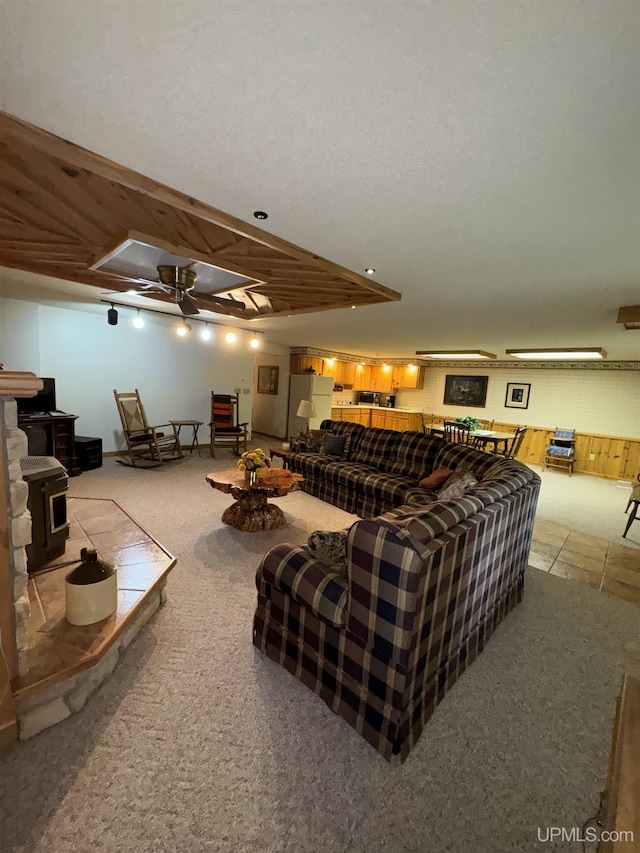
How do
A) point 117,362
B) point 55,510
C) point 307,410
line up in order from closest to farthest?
point 55,510
point 307,410
point 117,362

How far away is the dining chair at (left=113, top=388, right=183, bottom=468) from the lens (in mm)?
5023

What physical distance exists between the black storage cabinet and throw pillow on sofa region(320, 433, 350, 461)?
3212 millimetres

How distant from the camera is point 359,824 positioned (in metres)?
1.14

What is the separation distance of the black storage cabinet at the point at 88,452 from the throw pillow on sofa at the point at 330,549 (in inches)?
170

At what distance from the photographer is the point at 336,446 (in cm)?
459

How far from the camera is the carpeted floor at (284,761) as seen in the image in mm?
1103

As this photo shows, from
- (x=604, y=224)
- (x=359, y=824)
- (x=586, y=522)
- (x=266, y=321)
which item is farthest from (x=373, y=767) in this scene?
(x=266, y=321)

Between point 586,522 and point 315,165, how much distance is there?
15.3 feet

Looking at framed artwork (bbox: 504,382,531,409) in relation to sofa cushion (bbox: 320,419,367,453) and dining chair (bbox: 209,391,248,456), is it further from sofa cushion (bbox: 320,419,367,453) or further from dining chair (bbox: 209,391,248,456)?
dining chair (bbox: 209,391,248,456)

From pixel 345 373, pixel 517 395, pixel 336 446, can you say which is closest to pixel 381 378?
pixel 345 373

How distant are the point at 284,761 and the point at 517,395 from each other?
791cm

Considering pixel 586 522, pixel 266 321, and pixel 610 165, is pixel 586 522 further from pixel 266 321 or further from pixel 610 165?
pixel 266 321

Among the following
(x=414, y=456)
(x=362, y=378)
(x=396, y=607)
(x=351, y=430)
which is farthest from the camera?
(x=362, y=378)

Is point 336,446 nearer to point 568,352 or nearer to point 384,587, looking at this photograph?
point 384,587
